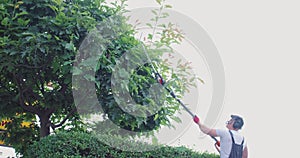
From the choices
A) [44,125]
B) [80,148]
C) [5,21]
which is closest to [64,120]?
[44,125]

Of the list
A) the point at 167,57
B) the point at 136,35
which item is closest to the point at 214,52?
the point at 167,57

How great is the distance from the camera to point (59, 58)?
12.8 ft

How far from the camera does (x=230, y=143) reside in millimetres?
3678

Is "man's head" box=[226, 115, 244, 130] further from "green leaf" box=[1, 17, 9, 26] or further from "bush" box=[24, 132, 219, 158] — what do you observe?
"green leaf" box=[1, 17, 9, 26]

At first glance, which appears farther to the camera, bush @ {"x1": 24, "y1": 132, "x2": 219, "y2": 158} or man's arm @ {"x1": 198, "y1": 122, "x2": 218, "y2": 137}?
man's arm @ {"x1": 198, "y1": 122, "x2": 218, "y2": 137}

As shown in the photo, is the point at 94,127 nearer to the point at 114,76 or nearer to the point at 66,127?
the point at 66,127

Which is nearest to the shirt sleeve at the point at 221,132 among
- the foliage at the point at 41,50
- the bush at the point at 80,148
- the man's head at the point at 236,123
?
the man's head at the point at 236,123

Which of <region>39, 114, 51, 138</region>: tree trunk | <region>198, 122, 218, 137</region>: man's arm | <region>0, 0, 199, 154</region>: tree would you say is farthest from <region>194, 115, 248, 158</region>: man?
<region>39, 114, 51, 138</region>: tree trunk

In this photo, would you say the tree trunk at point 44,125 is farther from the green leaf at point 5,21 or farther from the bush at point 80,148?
the green leaf at point 5,21

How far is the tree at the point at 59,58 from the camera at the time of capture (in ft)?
12.4

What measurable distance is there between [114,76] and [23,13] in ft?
3.76

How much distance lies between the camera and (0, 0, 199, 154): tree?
3.78 m

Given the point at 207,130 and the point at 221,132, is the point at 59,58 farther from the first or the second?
the point at 221,132

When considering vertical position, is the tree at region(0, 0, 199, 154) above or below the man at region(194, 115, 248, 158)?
above
